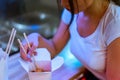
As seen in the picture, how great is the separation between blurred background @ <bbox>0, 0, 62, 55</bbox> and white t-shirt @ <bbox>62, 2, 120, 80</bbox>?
33 centimetres

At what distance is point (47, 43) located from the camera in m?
1.10

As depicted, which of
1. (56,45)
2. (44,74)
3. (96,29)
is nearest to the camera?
(44,74)

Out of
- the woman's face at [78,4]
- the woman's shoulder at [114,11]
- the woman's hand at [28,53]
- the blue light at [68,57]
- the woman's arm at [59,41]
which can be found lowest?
the blue light at [68,57]

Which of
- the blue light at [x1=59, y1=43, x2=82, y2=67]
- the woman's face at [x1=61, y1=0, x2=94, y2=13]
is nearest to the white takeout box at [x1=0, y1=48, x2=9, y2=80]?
the woman's face at [x1=61, y1=0, x2=94, y2=13]

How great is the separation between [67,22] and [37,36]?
6.0 inches

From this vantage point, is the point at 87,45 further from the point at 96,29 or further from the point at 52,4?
the point at 52,4

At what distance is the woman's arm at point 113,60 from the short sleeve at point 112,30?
0.02 m

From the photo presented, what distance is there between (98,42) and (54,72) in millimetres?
230

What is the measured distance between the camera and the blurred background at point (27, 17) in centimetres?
130

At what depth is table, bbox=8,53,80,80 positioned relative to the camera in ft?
3.10

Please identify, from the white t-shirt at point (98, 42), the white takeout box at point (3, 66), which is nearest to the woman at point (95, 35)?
the white t-shirt at point (98, 42)

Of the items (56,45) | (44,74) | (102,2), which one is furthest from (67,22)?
(44,74)

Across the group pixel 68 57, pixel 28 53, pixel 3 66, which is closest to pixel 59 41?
pixel 68 57

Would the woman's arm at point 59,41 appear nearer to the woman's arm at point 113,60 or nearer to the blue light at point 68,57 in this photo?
the blue light at point 68,57
